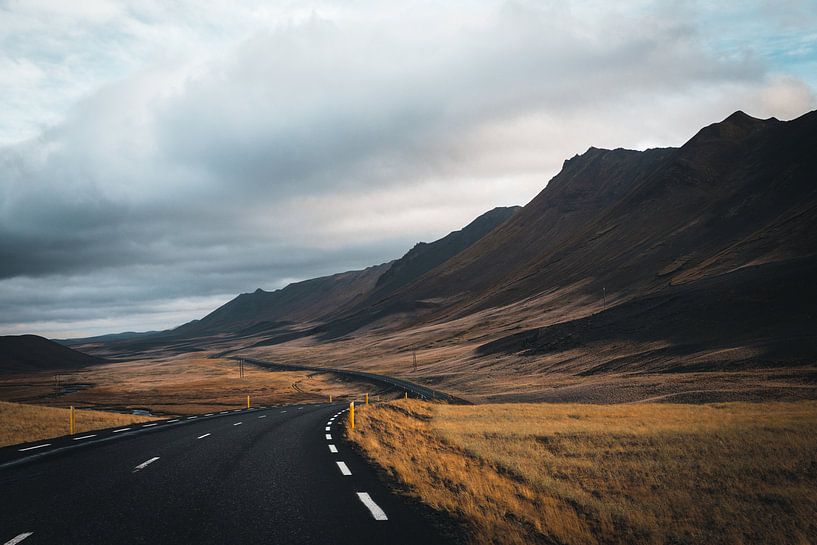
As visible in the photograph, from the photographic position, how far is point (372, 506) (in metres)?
9.42

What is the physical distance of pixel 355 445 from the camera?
58.2ft

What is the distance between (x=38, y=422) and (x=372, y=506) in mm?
23830

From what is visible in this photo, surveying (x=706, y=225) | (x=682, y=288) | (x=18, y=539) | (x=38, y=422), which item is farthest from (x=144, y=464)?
(x=706, y=225)

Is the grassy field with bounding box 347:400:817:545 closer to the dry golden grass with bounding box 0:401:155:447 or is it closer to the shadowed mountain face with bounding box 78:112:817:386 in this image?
the dry golden grass with bounding box 0:401:155:447

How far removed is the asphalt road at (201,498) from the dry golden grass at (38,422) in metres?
6.75

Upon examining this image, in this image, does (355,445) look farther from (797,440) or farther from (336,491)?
(797,440)

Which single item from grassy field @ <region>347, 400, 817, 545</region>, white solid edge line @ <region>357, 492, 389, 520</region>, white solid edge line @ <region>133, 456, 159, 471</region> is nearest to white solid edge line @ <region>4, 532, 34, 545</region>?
white solid edge line @ <region>357, 492, 389, 520</region>

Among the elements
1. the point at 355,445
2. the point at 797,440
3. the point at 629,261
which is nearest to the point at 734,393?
the point at 797,440

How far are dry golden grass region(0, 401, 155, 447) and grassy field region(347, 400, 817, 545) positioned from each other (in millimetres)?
13071

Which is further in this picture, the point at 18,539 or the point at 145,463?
the point at 145,463

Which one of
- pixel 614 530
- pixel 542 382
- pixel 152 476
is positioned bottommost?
pixel 542 382

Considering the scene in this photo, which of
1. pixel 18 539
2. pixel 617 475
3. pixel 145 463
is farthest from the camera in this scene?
pixel 617 475

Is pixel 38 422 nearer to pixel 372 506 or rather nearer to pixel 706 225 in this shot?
pixel 372 506

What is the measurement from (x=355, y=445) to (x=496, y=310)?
517 feet
